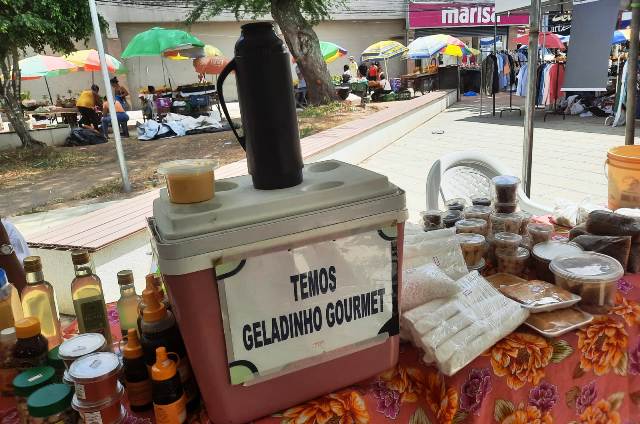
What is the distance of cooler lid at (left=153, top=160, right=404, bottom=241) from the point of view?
78 centimetres

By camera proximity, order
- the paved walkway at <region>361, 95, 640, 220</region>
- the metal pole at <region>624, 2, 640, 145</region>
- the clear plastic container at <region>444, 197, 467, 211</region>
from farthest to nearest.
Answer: the paved walkway at <region>361, 95, 640, 220</region> < the metal pole at <region>624, 2, 640, 145</region> < the clear plastic container at <region>444, 197, 467, 211</region>

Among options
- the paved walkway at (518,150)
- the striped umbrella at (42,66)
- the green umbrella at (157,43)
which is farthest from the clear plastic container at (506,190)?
the striped umbrella at (42,66)

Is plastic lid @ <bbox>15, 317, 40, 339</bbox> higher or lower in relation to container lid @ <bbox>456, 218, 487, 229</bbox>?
higher

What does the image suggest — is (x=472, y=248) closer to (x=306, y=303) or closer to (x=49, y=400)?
(x=306, y=303)

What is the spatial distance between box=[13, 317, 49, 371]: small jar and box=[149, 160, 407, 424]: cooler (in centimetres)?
33

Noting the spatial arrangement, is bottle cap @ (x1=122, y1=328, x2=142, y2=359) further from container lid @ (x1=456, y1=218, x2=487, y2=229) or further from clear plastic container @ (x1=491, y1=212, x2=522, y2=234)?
clear plastic container @ (x1=491, y1=212, x2=522, y2=234)

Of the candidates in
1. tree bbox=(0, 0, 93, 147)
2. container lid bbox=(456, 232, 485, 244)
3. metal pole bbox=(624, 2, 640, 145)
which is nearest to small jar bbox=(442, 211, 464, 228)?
container lid bbox=(456, 232, 485, 244)

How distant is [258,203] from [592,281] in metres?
0.94

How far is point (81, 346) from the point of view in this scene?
3.08 feet

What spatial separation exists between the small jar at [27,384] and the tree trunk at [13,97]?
34.1 ft

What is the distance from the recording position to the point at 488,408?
3.52ft

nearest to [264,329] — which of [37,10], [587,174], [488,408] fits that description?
[488,408]

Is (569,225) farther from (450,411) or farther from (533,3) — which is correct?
(533,3)

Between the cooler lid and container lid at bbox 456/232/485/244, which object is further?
container lid at bbox 456/232/485/244
